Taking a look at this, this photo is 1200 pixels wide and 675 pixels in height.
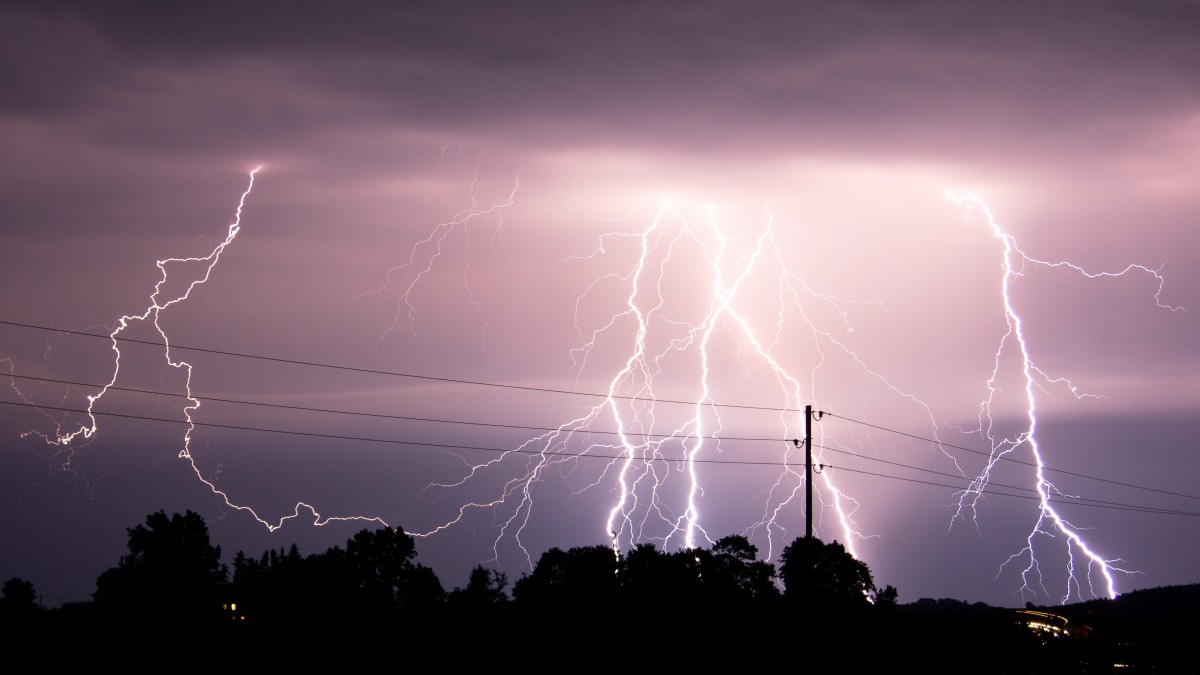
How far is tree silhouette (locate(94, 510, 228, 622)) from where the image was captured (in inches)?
1876

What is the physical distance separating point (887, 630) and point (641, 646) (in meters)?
6.34

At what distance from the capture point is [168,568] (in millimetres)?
50469

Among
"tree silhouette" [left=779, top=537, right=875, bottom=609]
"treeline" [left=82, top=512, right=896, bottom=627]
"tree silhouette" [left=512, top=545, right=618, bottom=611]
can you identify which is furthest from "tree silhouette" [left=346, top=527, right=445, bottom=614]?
"tree silhouette" [left=779, top=537, right=875, bottom=609]

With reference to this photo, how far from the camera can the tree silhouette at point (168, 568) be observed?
156 feet

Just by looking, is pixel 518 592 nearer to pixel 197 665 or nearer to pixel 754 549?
pixel 754 549

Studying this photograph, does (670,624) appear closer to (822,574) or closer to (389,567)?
(822,574)

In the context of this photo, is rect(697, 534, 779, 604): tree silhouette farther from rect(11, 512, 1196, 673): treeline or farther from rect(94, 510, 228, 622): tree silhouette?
rect(94, 510, 228, 622): tree silhouette

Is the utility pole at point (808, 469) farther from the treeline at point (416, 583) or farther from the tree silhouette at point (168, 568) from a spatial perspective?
the tree silhouette at point (168, 568)

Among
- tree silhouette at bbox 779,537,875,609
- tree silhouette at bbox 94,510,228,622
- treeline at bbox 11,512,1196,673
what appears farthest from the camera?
tree silhouette at bbox 94,510,228,622

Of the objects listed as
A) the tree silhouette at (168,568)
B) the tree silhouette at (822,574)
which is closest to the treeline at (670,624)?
the tree silhouette at (822,574)

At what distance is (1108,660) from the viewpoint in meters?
26.1

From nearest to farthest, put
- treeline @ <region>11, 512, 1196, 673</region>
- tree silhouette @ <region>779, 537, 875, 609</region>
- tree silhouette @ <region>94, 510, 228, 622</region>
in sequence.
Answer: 1. treeline @ <region>11, 512, 1196, 673</region>
2. tree silhouette @ <region>779, 537, 875, 609</region>
3. tree silhouette @ <region>94, 510, 228, 622</region>

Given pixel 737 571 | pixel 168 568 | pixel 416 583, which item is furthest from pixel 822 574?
Result: pixel 168 568

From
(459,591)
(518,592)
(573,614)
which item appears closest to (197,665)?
(573,614)
